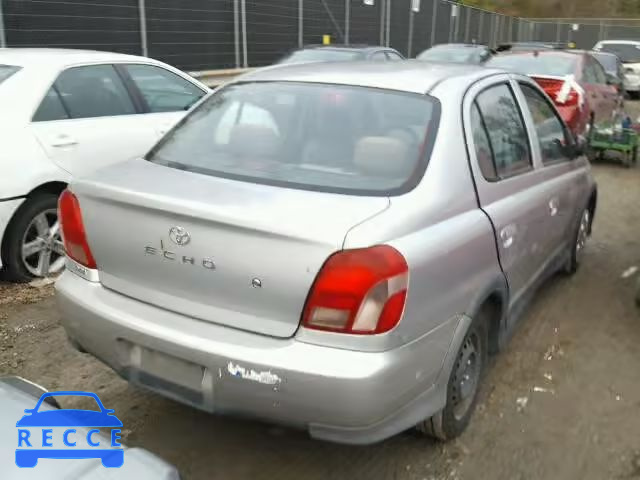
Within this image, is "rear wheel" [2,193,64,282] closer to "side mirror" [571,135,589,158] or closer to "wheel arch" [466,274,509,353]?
"wheel arch" [466,274,509,353]

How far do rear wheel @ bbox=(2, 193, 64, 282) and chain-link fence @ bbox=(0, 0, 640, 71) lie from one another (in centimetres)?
556

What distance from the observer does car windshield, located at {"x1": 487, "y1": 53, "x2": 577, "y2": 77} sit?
10.3 metres

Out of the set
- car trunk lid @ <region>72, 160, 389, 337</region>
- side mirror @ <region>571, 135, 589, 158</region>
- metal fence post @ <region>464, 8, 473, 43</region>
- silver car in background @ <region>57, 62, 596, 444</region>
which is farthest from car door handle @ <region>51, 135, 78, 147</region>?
metal fence post @ <region>464, 8, 473, 43</region>

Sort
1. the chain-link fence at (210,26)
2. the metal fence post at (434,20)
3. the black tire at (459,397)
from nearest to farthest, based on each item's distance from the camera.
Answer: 1. the black tire at (459,397)
2. the chain-link fence at (210,26)
3. the metal fence post at (434,20)

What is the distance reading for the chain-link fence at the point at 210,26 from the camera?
10.1 metres

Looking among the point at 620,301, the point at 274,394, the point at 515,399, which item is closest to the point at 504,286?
the point at 515,399

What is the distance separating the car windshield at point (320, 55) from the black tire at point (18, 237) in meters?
7.29

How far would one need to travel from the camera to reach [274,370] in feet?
7.96

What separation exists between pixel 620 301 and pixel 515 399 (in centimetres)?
185

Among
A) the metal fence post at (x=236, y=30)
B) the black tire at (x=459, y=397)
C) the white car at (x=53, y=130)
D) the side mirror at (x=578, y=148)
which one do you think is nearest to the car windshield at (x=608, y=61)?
the metal fence post at (x=236, y=30)

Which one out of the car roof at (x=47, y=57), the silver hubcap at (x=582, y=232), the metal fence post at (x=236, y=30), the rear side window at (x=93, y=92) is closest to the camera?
the car roof at (x=47, y=57)

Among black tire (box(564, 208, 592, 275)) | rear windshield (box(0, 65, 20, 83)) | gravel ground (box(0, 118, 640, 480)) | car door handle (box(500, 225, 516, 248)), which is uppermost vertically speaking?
rear windshield (box(0, 65, 20, 83))

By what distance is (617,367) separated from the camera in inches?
158

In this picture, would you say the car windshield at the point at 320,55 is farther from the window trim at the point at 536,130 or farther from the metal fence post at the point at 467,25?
the metal fence post at the point at 467,25
